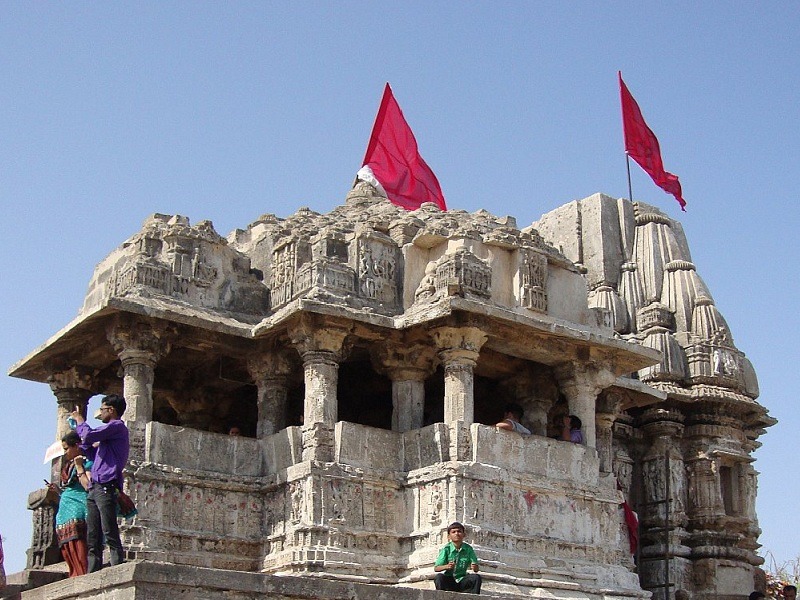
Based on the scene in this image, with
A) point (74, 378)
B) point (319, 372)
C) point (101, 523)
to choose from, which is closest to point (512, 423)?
point (319, 372)

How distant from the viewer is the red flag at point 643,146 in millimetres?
30422

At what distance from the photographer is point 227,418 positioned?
24.9 meters

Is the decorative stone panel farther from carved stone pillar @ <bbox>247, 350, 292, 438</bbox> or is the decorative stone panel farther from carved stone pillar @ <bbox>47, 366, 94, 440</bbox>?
carved stone pillar @ <bbox>47, 366, 94, 440</bbox>

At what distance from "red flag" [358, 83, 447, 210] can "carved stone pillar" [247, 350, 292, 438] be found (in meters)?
5.26

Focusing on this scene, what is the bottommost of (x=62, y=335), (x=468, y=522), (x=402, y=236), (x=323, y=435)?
(x=468, y=522)

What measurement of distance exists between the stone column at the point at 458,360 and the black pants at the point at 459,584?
4335mm

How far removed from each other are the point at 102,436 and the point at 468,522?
283 inches

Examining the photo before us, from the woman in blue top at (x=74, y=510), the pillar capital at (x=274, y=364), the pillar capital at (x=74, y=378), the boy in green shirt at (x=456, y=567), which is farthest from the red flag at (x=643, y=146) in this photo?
the woman in blue top at (x=74, y=510)

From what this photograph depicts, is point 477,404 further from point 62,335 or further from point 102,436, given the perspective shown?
point 102,436

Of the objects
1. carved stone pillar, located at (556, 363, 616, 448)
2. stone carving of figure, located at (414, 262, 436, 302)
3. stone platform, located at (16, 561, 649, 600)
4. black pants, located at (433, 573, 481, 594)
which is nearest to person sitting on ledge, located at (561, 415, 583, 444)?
carved stone pillar, located at (556, 363, 616, 448)

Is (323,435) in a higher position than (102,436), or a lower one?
higher

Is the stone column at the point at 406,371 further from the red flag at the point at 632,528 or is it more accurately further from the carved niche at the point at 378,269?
the red flag at the point at 632,528

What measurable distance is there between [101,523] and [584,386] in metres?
10.4

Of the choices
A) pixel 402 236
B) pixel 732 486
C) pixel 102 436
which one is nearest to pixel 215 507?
pixel 402 236
